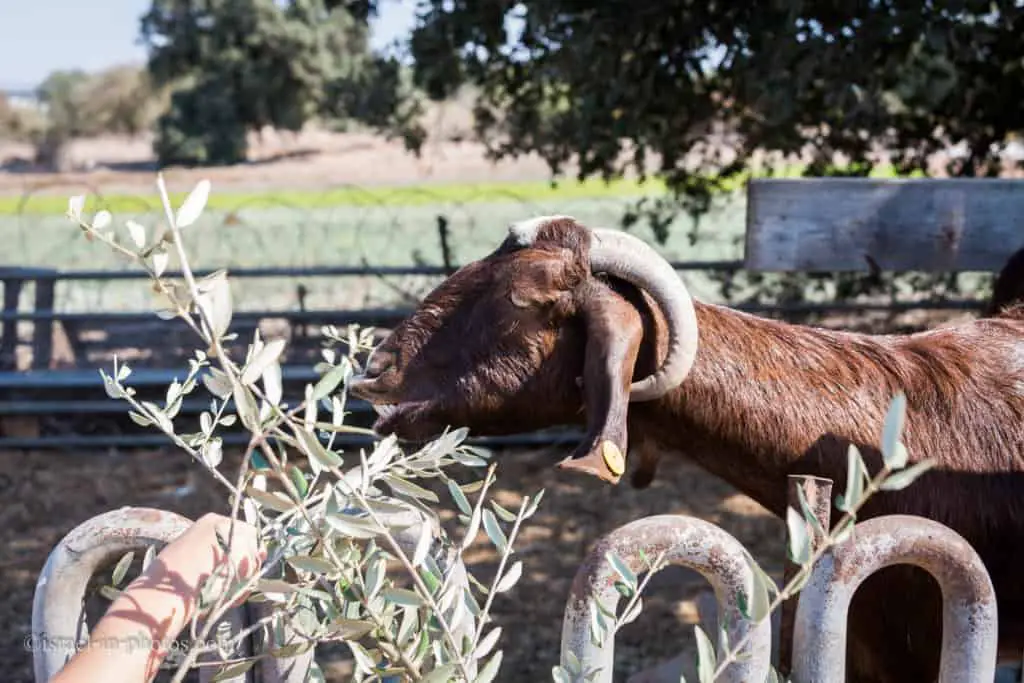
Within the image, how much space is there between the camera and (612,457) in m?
2.46

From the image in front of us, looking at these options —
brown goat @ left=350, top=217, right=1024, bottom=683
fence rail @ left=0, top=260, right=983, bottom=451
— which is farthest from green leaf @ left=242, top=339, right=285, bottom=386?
fence rail @ left=0, top=260, right=983, bottom=451

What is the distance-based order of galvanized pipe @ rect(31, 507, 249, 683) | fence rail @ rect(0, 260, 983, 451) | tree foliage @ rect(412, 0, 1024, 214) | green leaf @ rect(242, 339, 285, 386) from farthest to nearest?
fence rail @ rect(0, 260, 983, 451) → tree foliage @ rect(412, 0, 1024, 214) → galvanized pipe @ rect(31, 507, 249, 683) → green leaf @ rect(242, 339, 285, 386)

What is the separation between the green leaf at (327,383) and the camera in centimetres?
146

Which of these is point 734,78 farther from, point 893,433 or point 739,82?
point 893,433

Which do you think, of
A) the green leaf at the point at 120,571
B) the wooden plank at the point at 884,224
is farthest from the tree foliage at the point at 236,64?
the green leaf at the point at 120,571

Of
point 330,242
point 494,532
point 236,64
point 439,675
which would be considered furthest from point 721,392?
point 236,64

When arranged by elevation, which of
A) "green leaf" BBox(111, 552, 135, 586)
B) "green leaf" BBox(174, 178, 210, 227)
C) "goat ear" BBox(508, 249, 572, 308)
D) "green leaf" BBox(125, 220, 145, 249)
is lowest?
"green leaf" BBox(111, 552, 135, 586)

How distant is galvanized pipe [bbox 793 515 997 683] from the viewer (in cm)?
189

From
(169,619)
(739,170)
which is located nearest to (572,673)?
(169,619)

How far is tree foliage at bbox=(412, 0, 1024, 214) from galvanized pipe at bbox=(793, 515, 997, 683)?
161 inches

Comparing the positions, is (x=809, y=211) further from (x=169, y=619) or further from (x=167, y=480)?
(x=167, y=480)

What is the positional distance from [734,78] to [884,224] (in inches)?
130

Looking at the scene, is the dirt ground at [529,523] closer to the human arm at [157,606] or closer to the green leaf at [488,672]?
the green leaf at [488,672]

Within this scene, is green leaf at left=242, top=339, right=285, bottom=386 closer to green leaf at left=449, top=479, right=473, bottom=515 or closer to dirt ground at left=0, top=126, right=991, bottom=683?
green leaf at left=449, top=479, right=473, bottom=515
